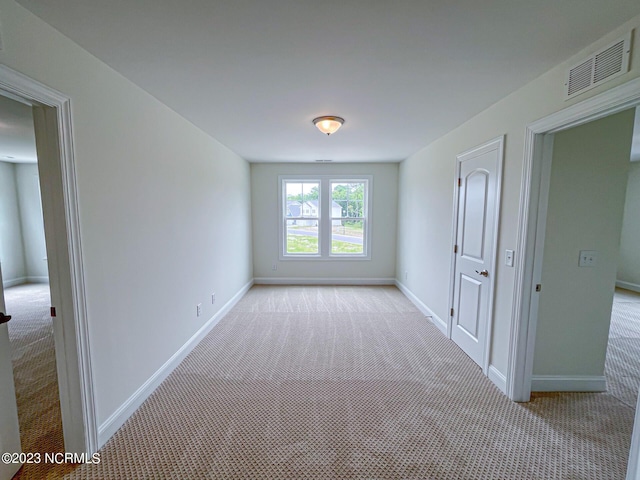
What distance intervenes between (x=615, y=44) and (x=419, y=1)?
1127mm

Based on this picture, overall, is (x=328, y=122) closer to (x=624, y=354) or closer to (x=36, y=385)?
(x=36, y=385)

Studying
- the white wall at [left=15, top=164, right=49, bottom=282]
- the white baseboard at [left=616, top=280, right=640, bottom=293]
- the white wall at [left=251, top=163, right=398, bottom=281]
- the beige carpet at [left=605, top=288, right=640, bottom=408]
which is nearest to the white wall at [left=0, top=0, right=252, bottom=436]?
the white wall at [left=251, top=163, right=398, bottom=281]

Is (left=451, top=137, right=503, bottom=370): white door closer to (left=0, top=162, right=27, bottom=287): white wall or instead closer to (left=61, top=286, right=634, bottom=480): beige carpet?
(left=61, top=286, right=634, bottom=480): beige carpet

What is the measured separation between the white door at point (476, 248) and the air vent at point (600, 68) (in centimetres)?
66

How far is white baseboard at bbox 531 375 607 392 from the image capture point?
2244 mm

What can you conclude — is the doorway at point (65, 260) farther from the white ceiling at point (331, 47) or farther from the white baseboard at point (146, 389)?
the white ceiling at point (331, 47)

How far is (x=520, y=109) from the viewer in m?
2.08

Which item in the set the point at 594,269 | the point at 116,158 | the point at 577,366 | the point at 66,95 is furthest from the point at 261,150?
the point at 577,366

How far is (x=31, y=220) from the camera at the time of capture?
5250 millimetres

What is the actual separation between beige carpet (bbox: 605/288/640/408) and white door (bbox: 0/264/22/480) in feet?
13.6

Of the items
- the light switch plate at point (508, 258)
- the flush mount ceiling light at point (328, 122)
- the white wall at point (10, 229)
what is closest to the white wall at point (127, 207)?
the flush mount ceiling light at point (328, 122)

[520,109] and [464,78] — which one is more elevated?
[464,78]

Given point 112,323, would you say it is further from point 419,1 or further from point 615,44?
point 615,44

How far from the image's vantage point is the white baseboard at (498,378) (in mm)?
2222
